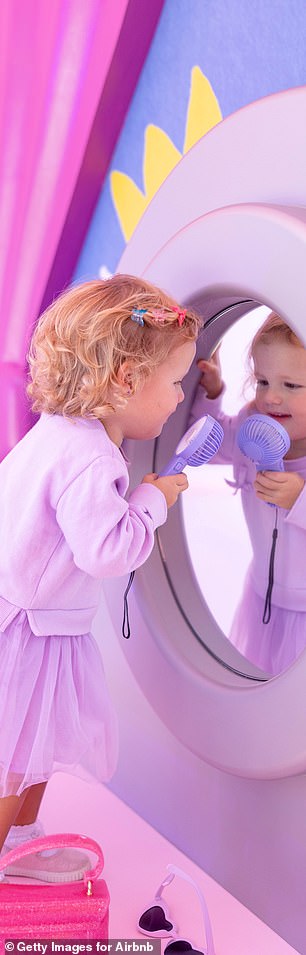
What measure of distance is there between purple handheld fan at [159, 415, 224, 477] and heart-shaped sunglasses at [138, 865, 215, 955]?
0.38 metres

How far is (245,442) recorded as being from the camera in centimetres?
92

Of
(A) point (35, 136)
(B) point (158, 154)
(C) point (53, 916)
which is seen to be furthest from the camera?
(A) point (35, 136)

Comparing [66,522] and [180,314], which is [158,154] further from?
[66,522]

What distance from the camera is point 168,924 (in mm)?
901

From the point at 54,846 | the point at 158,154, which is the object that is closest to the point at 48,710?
the point at 54,846

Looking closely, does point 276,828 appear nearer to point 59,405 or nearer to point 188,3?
point 59,405

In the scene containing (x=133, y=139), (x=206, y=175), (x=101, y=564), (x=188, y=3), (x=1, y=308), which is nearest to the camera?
(x=101, y=564)

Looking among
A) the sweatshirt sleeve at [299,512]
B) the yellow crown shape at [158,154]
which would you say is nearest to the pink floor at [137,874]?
the sweatshirt sleeve at [299,512]

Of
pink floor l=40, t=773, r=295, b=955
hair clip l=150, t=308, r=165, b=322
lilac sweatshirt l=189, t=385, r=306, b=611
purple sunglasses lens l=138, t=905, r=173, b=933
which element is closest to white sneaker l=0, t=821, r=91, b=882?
pink floor l=40, t=773, r=295, b=955

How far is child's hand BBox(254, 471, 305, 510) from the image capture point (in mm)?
902

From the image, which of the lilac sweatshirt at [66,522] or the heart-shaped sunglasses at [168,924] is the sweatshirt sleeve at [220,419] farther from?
the heart-shaped sunglasses at [168,924]

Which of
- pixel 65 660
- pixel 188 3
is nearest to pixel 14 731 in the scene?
pixel 65 660

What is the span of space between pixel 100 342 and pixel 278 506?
0.77 ft

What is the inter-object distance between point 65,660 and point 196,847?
0.88ft
